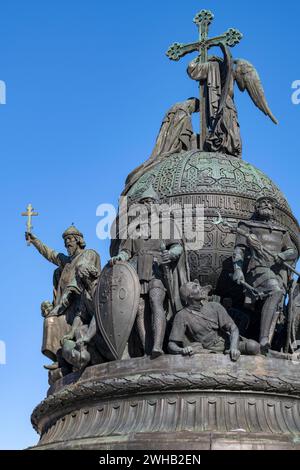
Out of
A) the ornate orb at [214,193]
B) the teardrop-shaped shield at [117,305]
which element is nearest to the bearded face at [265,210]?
the ornate orb at [214,193]

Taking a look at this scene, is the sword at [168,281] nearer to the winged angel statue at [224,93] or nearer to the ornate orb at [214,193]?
the ornate orb at [214,193]

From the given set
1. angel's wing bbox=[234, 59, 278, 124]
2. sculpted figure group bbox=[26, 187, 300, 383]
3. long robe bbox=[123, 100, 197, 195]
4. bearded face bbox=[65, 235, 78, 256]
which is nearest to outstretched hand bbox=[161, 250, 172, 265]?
sculpted figure group bbox=[26, 187, 300, 383]

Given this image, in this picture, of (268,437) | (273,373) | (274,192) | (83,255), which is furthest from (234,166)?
(268,437)

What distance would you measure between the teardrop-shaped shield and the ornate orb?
196 cm

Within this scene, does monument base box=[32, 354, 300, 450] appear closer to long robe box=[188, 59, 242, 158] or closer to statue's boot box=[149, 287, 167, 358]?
statue's boot box=[149, 287, 167, 358]

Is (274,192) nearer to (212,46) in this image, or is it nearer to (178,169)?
(178,169)

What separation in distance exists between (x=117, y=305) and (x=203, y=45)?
810cm

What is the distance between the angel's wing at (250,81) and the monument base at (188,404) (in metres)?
7.59

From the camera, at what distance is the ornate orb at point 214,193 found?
16.4 m

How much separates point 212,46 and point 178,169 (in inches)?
162

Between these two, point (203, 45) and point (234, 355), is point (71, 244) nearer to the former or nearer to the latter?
point (234, 355)

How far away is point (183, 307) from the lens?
48.6ft

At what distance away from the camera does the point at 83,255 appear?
17109mm
